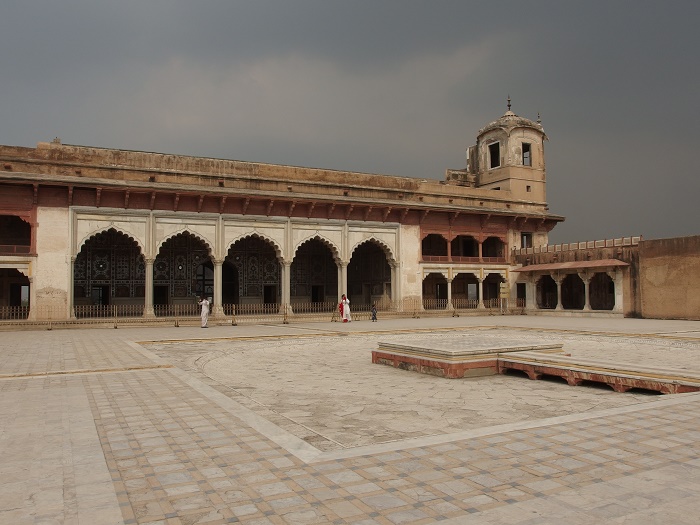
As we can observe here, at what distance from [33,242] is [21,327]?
2828 mm

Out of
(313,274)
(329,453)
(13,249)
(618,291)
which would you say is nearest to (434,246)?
(313,274)

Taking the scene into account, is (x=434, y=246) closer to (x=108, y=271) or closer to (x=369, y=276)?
(x=369, y=276)

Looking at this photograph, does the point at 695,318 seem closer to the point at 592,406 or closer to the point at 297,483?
the point at 592,406

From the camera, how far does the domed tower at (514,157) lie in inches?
1174

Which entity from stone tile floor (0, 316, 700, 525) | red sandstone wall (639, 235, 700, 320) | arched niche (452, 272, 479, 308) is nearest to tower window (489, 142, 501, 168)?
arched niche (452, 272, 479, 308)

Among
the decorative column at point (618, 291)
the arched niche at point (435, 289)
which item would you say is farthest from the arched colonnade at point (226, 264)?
the decorative column at point (618, 291)

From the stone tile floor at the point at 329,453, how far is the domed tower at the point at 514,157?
78.8 feet

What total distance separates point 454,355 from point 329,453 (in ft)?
14.3

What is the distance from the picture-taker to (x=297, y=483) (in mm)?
3242

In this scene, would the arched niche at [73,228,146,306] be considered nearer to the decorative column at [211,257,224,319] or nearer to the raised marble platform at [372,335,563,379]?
the decorative column at [211,257,224,319]

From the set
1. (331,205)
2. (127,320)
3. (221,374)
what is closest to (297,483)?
(221,374)

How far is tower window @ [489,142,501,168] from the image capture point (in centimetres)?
3109

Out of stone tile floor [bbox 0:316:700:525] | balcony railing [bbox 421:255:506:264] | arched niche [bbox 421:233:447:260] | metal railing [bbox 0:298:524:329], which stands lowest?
stone tile floor [bbox 0:316:700:525]

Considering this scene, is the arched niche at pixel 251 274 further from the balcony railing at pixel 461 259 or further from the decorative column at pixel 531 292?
the decorative column at pixel 531 292
